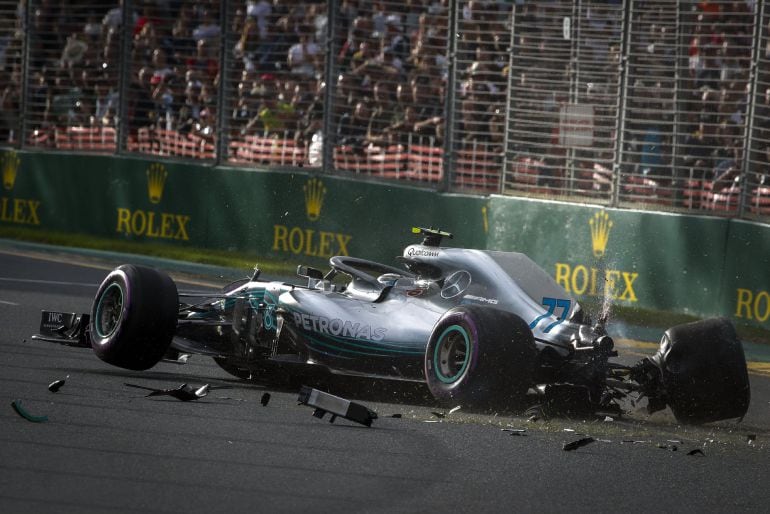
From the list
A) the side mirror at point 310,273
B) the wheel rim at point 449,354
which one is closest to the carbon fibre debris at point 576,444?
the wheel rim at point 449,354

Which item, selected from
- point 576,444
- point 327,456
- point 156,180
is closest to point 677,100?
point 156,180

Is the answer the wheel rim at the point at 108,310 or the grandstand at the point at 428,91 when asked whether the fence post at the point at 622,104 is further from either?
the wheel rim at the point at 108,310

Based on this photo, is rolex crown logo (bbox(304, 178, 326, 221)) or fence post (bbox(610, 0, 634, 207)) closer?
fence post (bbox(610, 0, 634, 207))

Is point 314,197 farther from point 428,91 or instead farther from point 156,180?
point 156,180

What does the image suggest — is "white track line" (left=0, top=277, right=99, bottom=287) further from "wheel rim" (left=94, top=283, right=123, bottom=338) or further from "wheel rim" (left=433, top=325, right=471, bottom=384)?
"wheel rim" (left=433, top=325, right=471, bottom=384)

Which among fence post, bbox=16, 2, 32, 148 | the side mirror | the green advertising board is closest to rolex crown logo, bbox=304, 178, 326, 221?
the green advertising board

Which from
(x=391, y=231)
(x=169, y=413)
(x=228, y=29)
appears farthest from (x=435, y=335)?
(x=228, y=29)

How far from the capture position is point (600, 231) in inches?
561

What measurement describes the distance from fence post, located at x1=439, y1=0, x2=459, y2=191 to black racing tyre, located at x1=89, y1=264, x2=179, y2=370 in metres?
7.00

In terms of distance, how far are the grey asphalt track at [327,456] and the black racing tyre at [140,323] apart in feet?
0.55

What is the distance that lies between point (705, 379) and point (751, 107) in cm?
572

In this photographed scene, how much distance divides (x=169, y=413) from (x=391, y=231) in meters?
8.53

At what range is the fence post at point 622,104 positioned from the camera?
14172 mm

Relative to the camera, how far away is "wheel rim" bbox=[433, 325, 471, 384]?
8070mm
